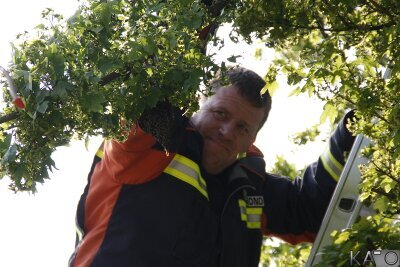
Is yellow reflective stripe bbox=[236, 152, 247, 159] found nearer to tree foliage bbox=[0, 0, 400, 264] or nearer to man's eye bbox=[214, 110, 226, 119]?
man's eye bbox=[214, 110, 226, 119]

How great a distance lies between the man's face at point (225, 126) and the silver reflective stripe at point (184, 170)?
0.85ft

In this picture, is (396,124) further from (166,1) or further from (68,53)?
(68,53)

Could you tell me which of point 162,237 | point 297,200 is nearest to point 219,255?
point 162,237

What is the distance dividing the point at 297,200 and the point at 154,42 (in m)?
2.69

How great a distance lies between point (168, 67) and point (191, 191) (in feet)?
5.26

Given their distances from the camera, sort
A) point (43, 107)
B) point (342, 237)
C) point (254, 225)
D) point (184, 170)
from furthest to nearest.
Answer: point (254, 225)
point (342, 237)
point (184, 170)
point (43, 107)

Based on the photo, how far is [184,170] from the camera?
20.3 feet

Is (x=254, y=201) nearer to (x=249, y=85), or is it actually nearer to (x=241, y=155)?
(x=241, y=155)

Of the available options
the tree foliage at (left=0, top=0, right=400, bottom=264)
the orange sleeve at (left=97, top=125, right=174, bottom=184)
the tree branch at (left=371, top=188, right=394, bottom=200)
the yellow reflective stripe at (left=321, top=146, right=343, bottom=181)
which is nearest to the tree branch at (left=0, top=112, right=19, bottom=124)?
the tree foliage at (left=0, top=0, right=400, bottom=264)

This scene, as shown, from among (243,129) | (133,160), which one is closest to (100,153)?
(133,160)

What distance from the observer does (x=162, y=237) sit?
6.05 meters

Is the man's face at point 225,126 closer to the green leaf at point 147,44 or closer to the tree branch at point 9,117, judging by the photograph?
the green leaf at point 147,44

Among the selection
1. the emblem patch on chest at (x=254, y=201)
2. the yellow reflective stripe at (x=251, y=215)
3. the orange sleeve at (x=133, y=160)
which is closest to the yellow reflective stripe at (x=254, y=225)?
the yellow reflective stripe at (x=251, y=215)

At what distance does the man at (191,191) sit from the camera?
235 inches
